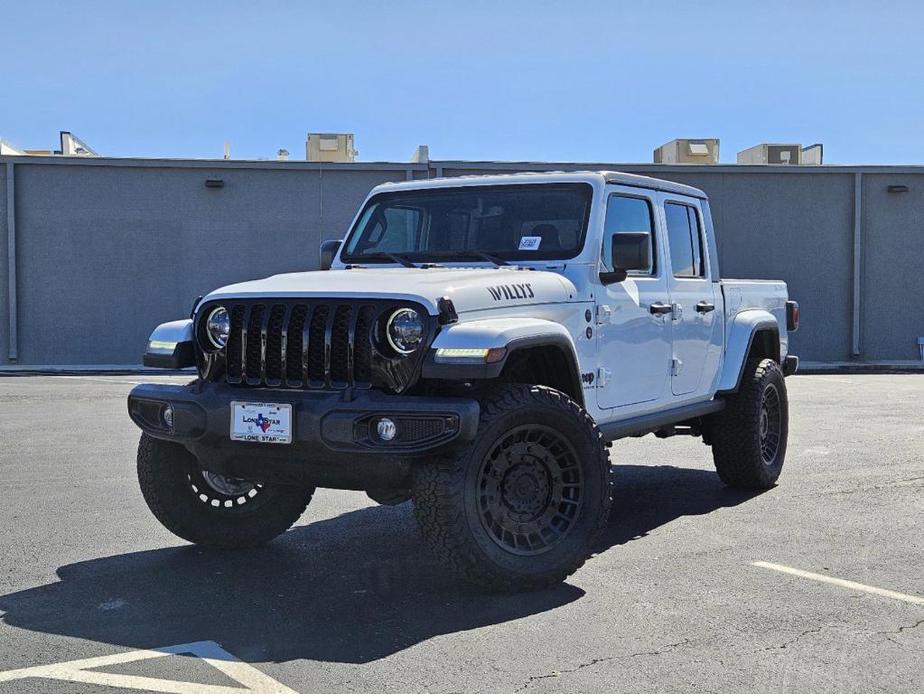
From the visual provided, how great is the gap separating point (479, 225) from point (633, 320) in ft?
3.47

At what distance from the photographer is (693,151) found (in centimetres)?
2675

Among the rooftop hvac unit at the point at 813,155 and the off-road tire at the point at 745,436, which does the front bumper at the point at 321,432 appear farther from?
the rooftop hvac unit at the point at 813,155

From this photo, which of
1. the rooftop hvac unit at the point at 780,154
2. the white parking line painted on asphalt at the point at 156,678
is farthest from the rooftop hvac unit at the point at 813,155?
the white parking line painted on asphalt at the point at 156,678

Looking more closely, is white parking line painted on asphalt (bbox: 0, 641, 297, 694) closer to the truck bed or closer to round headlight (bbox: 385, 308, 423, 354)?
round headlight (bbox: 385, 308, 423, 354)

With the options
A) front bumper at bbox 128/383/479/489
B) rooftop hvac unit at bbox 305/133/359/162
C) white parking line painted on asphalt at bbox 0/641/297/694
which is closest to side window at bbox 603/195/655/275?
front bumper at bbox 128/383/479/489

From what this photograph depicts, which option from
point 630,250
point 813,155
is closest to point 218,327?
point 630,250

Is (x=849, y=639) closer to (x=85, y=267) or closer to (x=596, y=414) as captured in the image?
(x=596, y=414)

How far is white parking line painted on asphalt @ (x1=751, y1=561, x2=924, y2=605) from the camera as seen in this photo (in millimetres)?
4945

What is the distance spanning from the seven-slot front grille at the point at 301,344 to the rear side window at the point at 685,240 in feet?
9.24

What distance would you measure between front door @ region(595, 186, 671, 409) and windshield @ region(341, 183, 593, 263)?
0.25m

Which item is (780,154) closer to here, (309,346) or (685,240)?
(685,240)

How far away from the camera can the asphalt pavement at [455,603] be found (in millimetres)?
3934

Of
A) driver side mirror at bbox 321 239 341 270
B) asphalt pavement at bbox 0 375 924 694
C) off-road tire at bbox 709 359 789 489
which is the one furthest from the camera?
off-road tire at bbox 709 359 789 489

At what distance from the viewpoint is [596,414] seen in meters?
6.04
